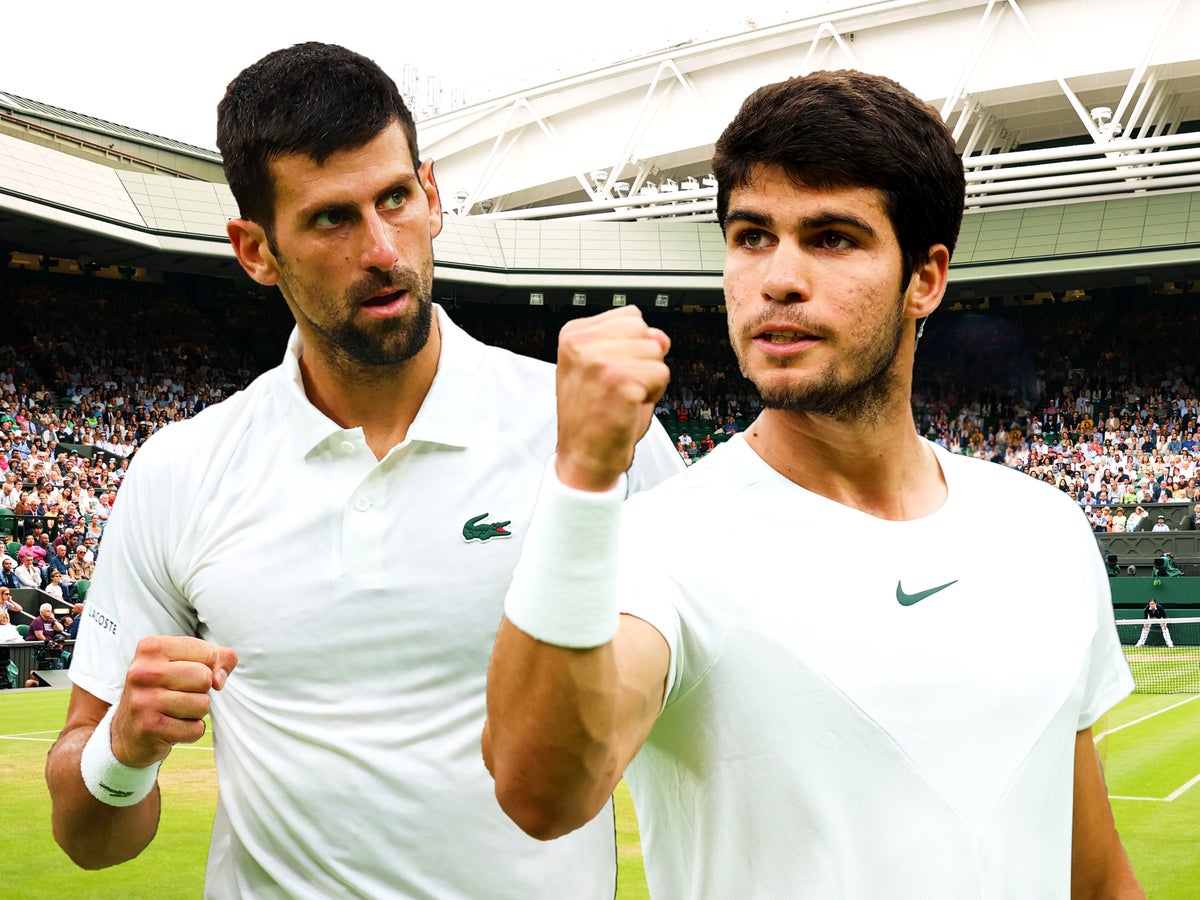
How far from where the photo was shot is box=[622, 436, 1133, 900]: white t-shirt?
196cm

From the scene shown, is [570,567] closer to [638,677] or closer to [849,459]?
[638,677]

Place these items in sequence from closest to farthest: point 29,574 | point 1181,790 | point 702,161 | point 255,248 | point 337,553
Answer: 1. point 337,553
2. point 255,248
3. point 1181,790
4. point 29,574
5. point 702,161

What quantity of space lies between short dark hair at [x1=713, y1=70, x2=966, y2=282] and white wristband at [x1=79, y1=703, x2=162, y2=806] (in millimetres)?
1671

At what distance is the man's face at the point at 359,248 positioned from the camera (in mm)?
2848

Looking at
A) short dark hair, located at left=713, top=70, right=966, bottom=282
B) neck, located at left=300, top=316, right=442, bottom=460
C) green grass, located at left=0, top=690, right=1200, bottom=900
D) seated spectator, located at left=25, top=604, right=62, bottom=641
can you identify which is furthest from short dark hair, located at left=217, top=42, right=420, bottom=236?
seated spectator, located at left=25, top=604, right=62, bottom=641

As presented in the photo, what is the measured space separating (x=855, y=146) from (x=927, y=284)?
1.19 ft

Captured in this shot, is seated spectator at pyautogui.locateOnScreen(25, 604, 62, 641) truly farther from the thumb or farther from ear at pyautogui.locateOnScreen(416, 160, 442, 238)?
the thumb

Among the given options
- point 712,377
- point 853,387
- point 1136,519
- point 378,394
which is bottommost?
point 853,387

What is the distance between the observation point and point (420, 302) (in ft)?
9.52

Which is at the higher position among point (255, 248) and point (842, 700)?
point (255, 248)

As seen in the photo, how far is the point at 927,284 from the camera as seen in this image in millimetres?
2441

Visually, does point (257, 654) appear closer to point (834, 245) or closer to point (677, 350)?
point (834, 245)

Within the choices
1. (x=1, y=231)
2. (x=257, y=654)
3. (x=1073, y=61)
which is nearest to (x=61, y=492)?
(x=1, y=231)

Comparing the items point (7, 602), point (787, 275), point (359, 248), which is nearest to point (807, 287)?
point (787, 275)
